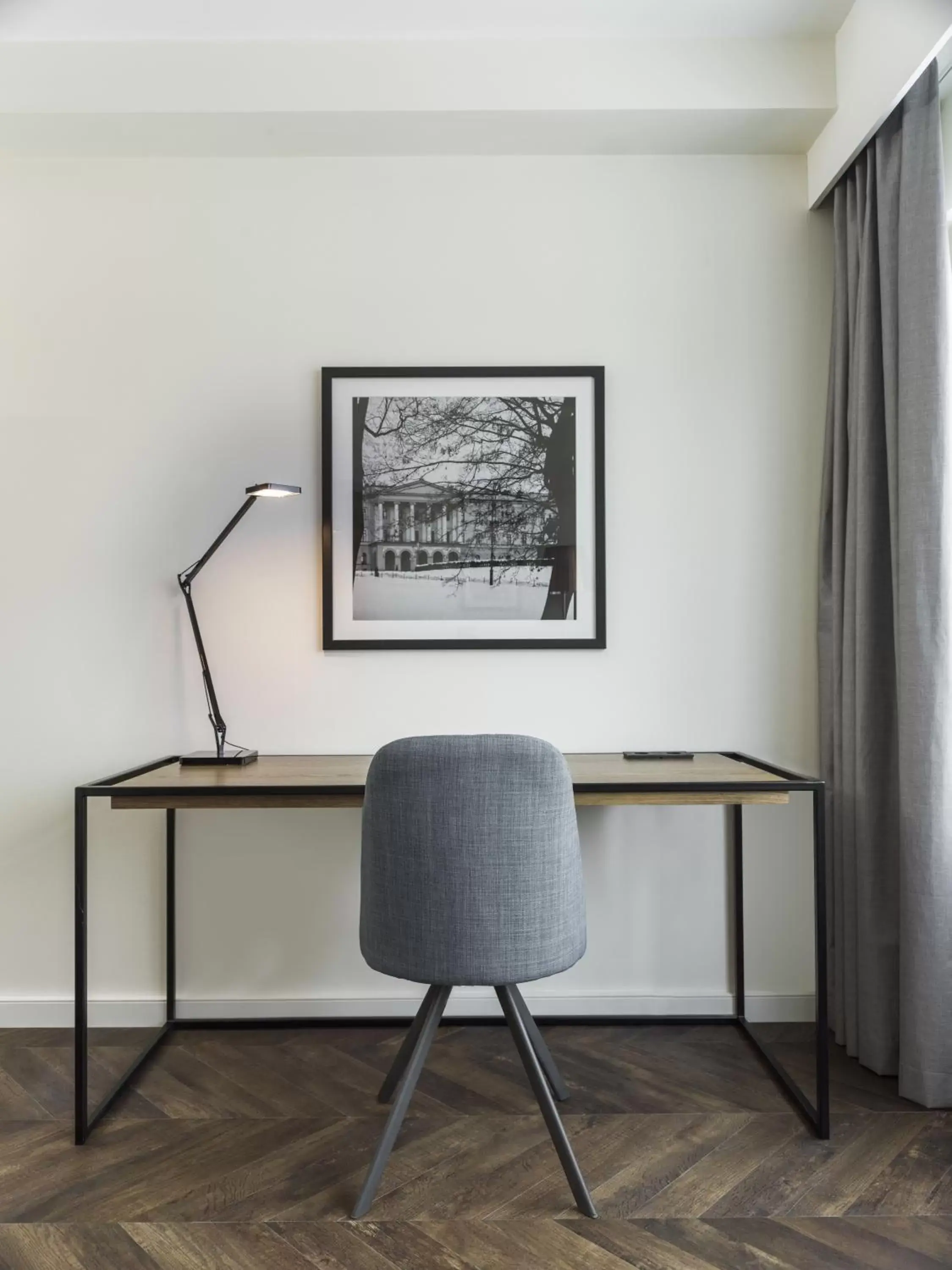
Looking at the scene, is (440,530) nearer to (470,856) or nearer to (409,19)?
(470,856)

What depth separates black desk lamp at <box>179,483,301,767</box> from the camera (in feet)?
7.34

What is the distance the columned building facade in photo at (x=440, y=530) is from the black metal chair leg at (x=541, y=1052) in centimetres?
119

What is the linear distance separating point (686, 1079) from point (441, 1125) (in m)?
0.64

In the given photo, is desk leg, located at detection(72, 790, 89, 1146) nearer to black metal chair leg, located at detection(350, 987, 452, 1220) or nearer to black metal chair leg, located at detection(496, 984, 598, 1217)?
black metal chair leg, located at detection(350, 987, 452, 1220)

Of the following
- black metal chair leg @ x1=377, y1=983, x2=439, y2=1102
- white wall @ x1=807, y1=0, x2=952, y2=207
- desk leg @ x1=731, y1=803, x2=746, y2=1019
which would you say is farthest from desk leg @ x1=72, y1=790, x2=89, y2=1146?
white wall @ x1=807, y1=0, x2=952, y2=207

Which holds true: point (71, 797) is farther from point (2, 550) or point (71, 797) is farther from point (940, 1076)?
point (940, 1076)

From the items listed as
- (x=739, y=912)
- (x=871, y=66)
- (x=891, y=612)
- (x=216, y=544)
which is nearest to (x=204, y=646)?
(x=216, y=544)

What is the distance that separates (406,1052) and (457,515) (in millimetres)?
1406

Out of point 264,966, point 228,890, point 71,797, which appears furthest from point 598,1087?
point 71,797

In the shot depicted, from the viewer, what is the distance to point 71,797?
98.3 inches

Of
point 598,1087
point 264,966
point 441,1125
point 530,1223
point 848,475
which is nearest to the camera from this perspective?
point 530,1223

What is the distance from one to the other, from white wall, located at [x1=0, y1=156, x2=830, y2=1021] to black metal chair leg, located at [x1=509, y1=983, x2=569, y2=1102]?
1.53 ft

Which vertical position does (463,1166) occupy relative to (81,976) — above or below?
below

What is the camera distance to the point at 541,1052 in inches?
76.2
